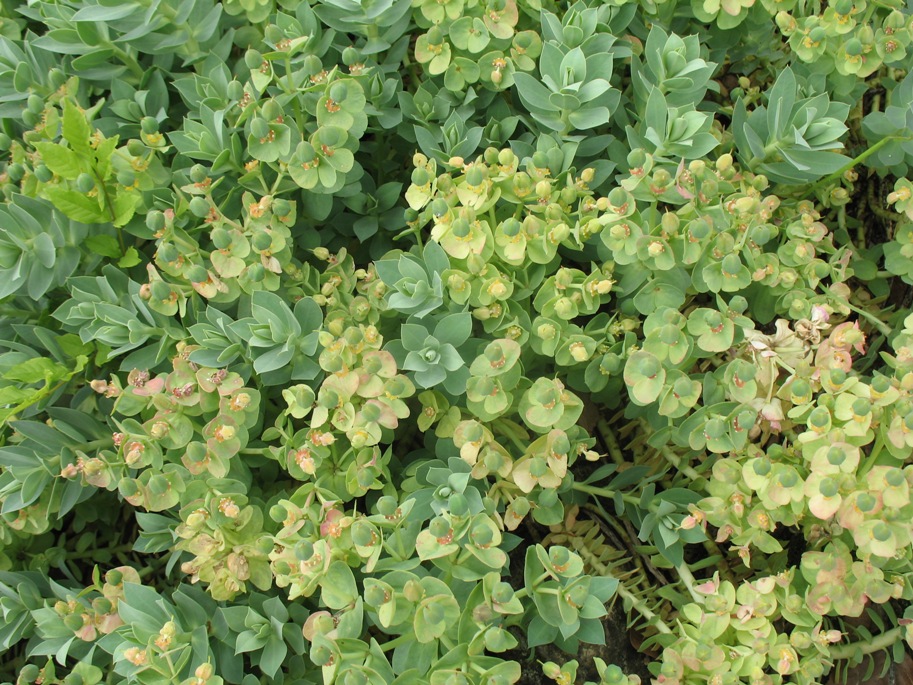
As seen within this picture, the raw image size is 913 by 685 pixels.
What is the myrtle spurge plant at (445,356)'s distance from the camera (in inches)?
66.4

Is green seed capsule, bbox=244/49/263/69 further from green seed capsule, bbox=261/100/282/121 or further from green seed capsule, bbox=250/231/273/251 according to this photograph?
green seed capsule, bbox=250/231/273/251

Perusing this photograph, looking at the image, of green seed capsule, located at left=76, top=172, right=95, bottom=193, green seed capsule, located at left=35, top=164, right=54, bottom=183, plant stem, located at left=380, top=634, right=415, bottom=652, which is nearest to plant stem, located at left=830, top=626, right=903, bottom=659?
plant stem, located at left=380, top=634, right=415, bottom=652

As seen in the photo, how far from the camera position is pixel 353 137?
77.5 inches

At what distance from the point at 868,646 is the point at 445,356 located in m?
1.27

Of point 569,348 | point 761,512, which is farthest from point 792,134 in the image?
point 761,512

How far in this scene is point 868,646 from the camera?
2.00m

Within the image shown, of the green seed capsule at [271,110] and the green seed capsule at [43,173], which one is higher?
the green seed capsule at [271,110]

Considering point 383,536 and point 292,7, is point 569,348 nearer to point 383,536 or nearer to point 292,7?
point 383,536

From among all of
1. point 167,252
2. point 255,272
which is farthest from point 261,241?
point 167,252

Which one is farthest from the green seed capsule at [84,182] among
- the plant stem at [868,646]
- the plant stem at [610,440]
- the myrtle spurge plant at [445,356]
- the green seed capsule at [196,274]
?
the plant stem at [868,646]

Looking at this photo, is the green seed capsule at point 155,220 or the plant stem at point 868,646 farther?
the plant stem at point 868,646

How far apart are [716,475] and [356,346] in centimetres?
84

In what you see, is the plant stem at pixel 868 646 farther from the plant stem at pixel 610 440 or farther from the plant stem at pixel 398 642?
the plant stem at pixel 398 642

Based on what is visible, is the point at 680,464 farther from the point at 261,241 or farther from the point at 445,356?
the point at 261,241
